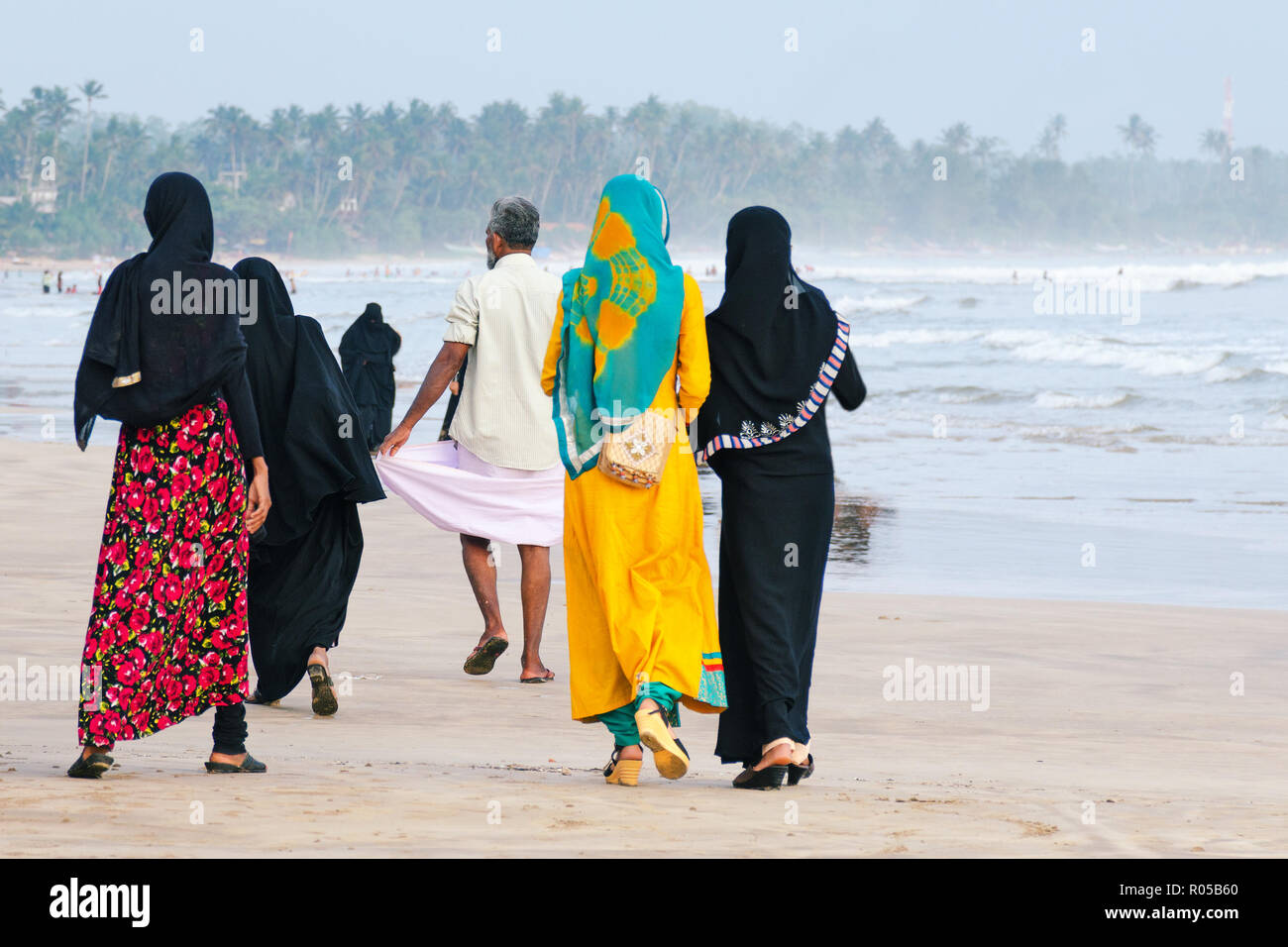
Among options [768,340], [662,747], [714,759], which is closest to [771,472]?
[768,340]

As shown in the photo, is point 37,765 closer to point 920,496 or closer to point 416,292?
point 920,496

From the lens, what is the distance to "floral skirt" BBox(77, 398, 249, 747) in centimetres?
377

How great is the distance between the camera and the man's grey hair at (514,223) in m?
5.71

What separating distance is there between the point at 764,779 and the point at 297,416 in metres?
1.95

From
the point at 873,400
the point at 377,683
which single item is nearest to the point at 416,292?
the point at 873,400

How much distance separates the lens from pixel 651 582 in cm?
404

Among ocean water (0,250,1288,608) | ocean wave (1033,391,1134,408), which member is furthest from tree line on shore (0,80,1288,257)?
ocean wave (1033,391,1134,408)

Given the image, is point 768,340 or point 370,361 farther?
point 370,361

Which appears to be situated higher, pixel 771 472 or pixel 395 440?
pixel 771 472

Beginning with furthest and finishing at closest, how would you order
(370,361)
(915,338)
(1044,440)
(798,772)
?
(915,338)
(1044,440)
(370,361)
(798,772)

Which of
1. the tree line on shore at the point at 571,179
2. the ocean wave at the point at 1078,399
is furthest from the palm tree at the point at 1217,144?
the ocean wave at the point at 1078,399

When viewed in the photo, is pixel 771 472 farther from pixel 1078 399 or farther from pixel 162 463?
pixel 1078 399

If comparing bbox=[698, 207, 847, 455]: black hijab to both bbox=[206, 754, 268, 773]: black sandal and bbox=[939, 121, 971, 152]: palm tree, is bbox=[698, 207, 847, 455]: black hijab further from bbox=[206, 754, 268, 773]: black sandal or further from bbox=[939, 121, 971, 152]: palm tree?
bbox=[939, 121, 971, 152]: palm tree
